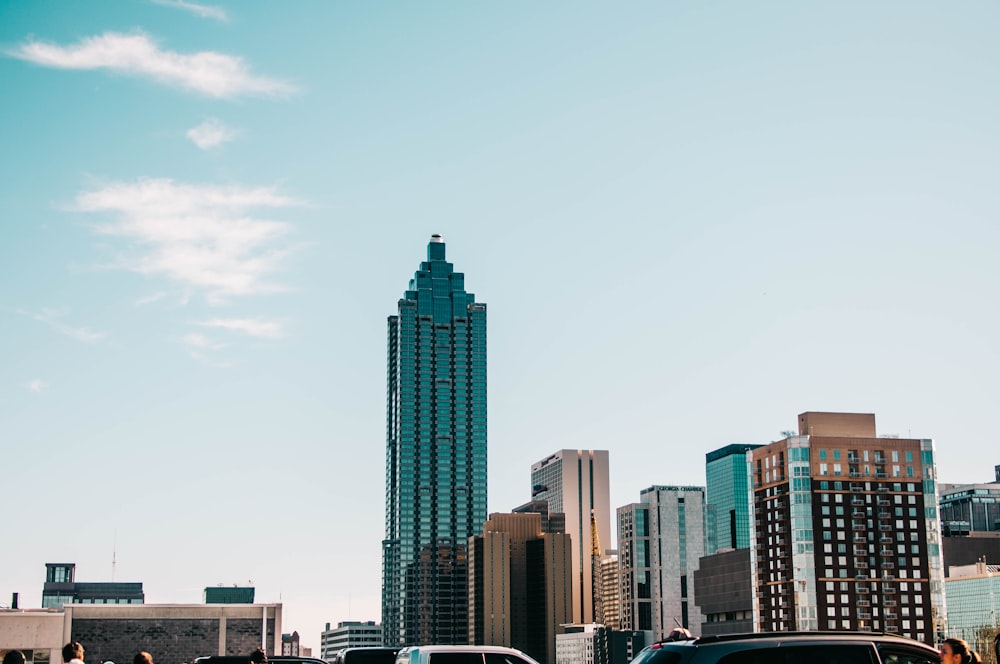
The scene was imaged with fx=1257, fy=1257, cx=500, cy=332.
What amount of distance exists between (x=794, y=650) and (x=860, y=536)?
175634mm

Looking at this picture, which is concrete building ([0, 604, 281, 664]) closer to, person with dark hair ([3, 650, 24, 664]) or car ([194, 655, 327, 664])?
car ([194, 655, 327, 664])

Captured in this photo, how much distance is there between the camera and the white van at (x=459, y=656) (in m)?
19.5

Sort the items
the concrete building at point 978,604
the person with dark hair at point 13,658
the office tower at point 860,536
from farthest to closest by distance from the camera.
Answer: the concrete building at point 978,604 < the office tower at point 860,536 < the person with dark hair at point 13,658

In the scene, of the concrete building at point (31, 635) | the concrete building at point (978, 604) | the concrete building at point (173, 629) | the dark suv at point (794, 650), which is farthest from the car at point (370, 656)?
the concrete building at point (978, 604)

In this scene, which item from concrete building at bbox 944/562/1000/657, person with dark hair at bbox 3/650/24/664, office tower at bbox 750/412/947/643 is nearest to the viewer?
person with dark hair at bbox 3/650/24/664

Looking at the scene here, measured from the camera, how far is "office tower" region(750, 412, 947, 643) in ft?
584

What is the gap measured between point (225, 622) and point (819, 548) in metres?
98.7

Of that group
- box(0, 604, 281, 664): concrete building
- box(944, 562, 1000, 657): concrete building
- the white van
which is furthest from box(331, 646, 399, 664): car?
box(944, 562, 1000, 657): concrete building

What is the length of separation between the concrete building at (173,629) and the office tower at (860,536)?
309 feet

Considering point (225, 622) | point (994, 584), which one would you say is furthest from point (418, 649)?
point (994, 584)

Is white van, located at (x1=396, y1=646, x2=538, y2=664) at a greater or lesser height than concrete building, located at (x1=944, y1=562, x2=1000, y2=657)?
greater

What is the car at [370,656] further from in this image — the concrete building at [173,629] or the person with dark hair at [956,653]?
the concrete building at [173,629]

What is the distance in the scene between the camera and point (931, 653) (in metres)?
14.3

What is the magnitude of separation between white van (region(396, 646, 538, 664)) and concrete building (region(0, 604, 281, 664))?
91.5 metres
